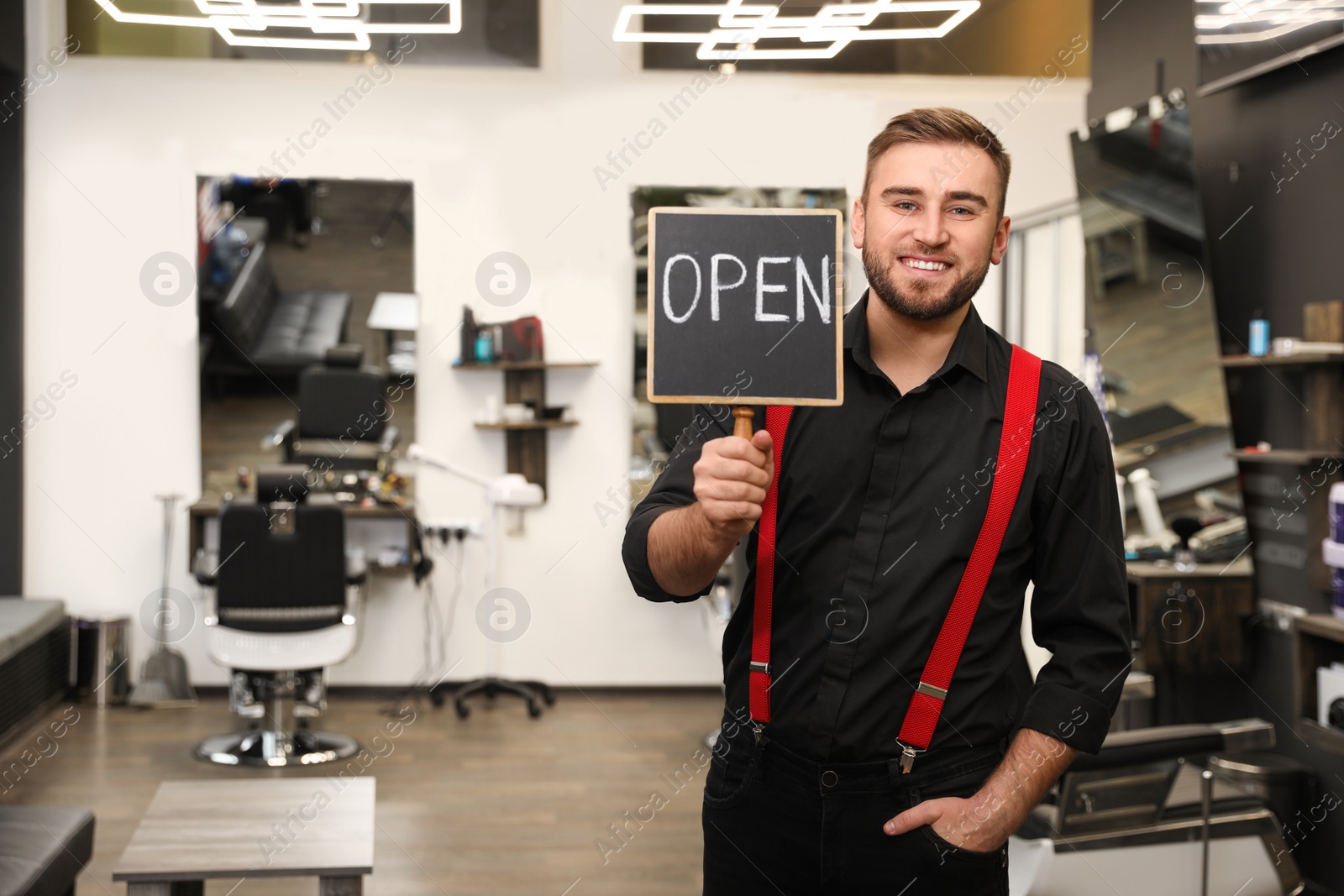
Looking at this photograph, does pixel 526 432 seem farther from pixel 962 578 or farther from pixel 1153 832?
pixel 962 578

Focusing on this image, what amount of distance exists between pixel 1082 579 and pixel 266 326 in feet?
15.8

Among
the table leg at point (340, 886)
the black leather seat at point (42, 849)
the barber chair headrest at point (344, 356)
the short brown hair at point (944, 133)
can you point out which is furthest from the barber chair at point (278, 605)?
the short brown hair at point (944, 133)

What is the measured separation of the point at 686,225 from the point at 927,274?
1.04 feet

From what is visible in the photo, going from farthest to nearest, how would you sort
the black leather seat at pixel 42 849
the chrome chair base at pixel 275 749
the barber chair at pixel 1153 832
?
the chrome chair base at pixel 275 749
the barber chair at pixel 1153 832
the black leather seat at pixel 42 849

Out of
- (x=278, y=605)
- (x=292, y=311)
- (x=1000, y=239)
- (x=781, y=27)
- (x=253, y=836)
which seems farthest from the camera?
(x=292, y=311)

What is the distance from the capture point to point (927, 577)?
1.45 meters

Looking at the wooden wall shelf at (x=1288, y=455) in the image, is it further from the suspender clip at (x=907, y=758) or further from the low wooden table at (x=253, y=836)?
the low wooden table at (x=253, y=836)

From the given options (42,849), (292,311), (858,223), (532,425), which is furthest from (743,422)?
(292,311)

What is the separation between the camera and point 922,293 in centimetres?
147

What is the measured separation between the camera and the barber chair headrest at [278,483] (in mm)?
4379

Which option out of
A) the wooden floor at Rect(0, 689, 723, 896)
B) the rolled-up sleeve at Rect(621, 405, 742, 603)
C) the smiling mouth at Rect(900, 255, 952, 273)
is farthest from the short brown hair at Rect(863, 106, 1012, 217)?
the wooden floor at Rect(0, 689, 723, 896)

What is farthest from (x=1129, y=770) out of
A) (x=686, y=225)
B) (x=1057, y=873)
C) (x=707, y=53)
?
(x=707, y=53)

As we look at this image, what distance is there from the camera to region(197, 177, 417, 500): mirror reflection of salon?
5512mm

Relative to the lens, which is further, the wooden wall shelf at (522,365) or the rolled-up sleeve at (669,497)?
the wooden wall shelf at (522,365)
